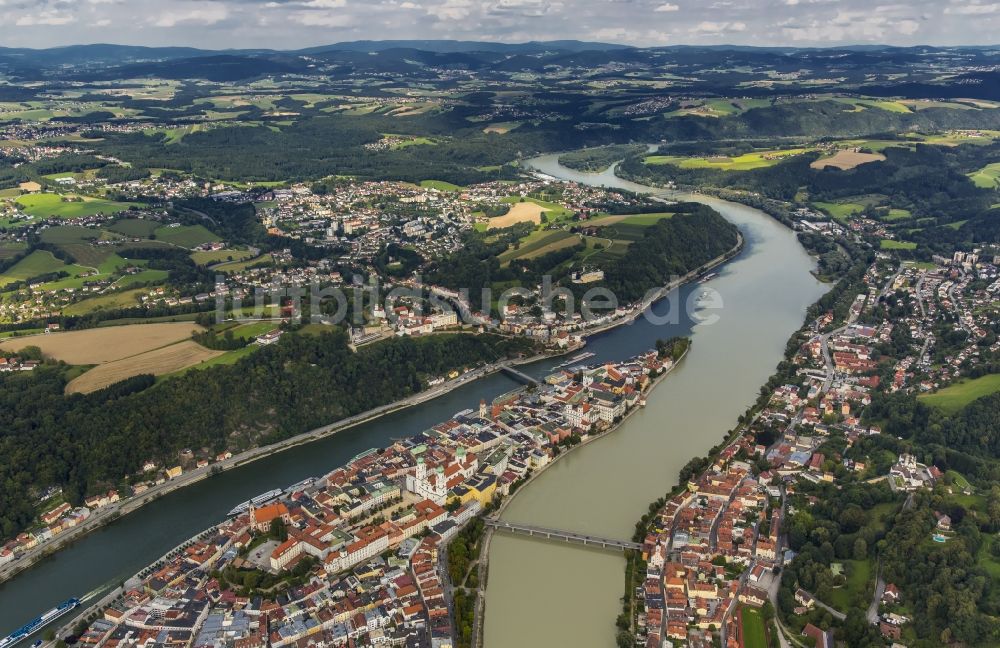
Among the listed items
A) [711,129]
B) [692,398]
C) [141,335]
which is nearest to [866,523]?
[692,398]

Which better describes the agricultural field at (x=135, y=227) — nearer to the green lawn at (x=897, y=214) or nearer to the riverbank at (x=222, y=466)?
the riverbank at (x=222, y=466)

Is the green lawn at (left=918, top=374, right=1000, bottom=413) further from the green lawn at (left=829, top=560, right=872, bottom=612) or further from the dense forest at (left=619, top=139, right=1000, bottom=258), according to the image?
the dense forest at (left=619, top=139, right=1000, bottom=258)

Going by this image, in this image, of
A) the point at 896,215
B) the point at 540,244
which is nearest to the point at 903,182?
the point at 896,215

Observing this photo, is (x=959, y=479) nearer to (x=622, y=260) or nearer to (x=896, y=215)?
(x=622, y=260)

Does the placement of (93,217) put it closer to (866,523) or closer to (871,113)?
(866,523)

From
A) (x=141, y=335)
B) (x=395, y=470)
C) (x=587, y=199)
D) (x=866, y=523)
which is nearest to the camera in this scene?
(x=866, y=523)

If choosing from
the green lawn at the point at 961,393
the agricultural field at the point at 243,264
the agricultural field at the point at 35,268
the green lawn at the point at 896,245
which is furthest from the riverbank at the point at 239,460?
the agricultural field at the point at 35,268

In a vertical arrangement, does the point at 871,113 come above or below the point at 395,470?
above
